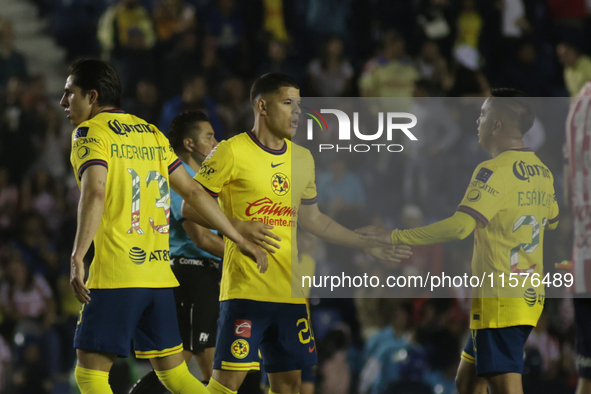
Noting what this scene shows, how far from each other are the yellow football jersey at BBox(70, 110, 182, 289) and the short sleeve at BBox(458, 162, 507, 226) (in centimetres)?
179

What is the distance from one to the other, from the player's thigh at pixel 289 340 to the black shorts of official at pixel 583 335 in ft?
4.92

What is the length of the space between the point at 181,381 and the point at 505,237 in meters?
2.04

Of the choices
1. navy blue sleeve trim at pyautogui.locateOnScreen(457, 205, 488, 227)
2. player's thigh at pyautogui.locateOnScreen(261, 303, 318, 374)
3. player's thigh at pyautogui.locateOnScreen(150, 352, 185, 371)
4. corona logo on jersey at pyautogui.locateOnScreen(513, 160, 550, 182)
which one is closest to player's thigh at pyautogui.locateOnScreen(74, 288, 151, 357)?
player's thigh at pyautogui.locateOnScreen(150, 352, 185, 371)

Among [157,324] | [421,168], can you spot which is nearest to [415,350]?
[421,168]

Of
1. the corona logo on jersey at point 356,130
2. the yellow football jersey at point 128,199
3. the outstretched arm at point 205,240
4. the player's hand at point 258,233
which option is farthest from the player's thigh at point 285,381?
the corona logo on jersey at point 356,130

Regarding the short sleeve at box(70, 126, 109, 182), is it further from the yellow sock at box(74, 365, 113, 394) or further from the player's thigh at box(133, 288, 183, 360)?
the yellow sock at box(74, 365, 113, 394)

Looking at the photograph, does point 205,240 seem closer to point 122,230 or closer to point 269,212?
point 269,212

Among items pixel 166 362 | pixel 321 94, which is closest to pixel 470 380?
pixel 166 362

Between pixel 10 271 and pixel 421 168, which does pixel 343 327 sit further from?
pixel 10 271

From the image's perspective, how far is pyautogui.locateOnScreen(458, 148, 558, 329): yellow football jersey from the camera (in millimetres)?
4434

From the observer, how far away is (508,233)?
14.7ft

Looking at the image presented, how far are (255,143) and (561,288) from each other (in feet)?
7.09

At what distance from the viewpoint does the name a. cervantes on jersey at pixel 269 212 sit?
443cm

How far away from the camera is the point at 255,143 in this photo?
454cm
